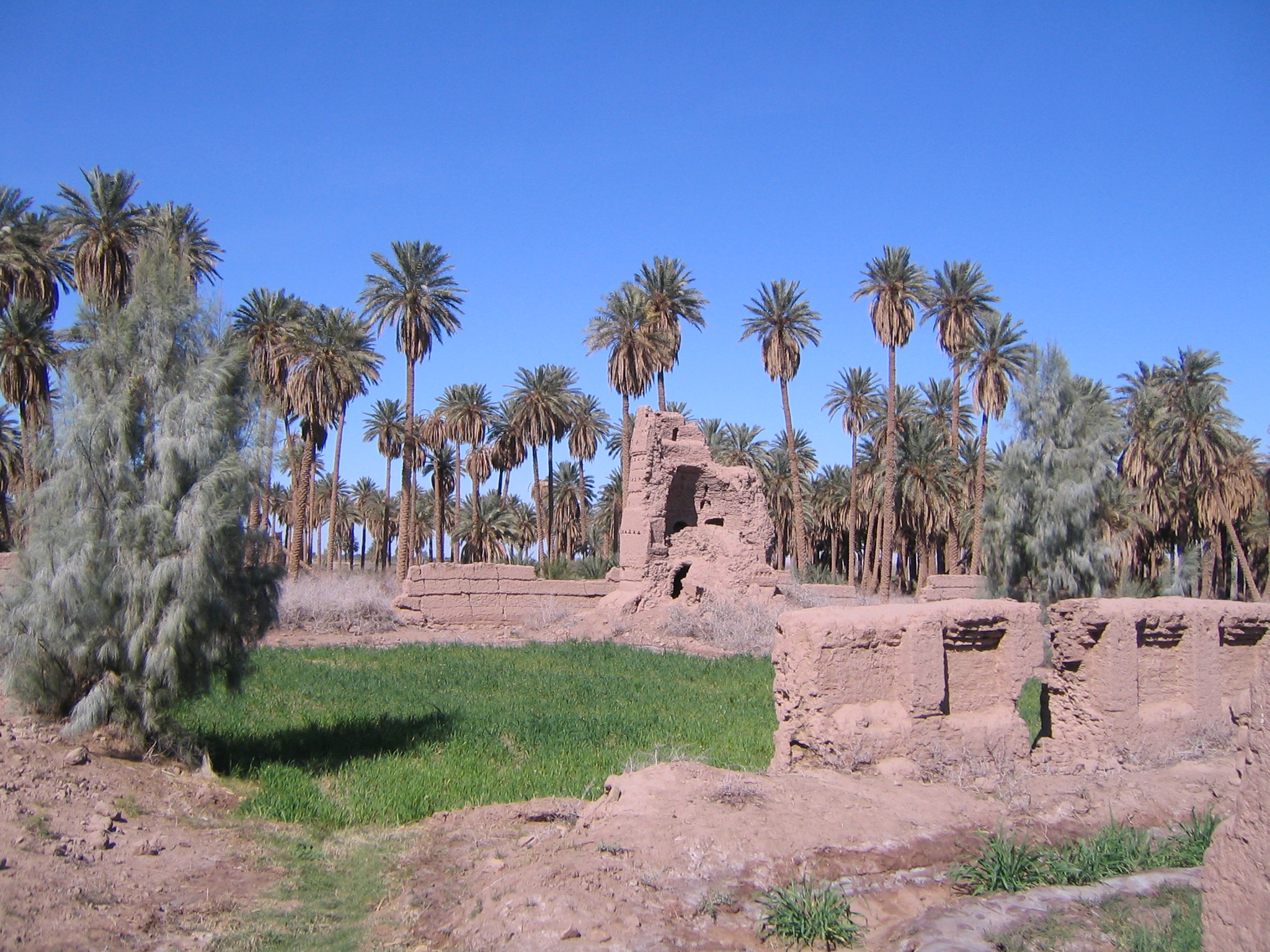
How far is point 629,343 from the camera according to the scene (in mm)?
38125

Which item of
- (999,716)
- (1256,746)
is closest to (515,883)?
(1256,746)

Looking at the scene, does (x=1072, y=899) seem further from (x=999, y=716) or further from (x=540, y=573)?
(x=540, y=573)

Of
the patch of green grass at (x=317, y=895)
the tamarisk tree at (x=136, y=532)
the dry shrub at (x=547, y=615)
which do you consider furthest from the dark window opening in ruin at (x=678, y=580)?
the patch of green grass at (x=317, y=895)

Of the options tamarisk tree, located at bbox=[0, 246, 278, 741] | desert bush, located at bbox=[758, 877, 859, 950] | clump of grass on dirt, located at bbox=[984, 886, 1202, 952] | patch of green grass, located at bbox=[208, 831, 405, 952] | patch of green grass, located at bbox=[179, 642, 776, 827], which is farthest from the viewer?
patch of green grass, located at bbox=[179, 642, 776, 827]

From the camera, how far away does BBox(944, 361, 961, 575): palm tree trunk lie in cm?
3853

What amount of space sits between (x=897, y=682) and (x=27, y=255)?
27.9 m

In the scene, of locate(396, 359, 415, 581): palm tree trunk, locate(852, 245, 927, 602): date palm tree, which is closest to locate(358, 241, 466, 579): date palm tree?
locate(396, 359, 415, 581): palm tree trunk

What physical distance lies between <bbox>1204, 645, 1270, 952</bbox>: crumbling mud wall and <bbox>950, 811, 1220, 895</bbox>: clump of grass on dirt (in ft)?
7.64

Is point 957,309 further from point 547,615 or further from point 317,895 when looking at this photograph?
point 317,895

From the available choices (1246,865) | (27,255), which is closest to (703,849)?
(1246,865)

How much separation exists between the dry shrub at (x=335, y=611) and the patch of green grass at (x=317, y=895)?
49.3 ft

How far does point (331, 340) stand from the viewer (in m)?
34.8

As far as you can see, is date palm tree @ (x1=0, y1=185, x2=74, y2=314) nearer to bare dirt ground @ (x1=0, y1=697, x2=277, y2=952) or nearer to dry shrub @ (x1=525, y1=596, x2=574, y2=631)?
dry shrub @ (x1=525, y1=596, x2=574, y2=631)

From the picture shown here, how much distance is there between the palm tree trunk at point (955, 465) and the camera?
126 feet
